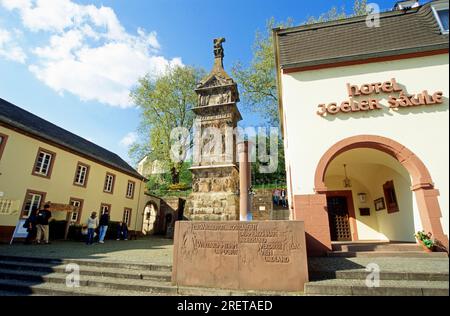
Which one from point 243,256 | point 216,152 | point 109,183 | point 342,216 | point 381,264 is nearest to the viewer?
point 243,256

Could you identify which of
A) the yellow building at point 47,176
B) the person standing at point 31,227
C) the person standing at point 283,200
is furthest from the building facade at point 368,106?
the yellow building at point 47,176

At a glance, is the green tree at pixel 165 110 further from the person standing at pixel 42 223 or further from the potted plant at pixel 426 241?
the potted plant at pixel 426 241

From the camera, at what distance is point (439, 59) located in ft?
22.6

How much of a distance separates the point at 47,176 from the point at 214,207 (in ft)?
38.5

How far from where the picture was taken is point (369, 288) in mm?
4289

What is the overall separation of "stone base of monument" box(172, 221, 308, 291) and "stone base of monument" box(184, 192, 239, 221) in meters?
3.46

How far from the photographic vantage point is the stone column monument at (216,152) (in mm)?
8922

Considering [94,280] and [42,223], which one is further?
[42,223]

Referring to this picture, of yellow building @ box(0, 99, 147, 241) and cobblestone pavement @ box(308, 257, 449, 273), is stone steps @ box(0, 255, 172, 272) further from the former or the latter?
yellow building @ box(0, 99, 147, 241)

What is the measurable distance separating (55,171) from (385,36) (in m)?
18.6

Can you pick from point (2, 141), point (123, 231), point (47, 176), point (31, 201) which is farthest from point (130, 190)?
point (2, 141)

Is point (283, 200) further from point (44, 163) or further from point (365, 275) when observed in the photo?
point (44, 163)
